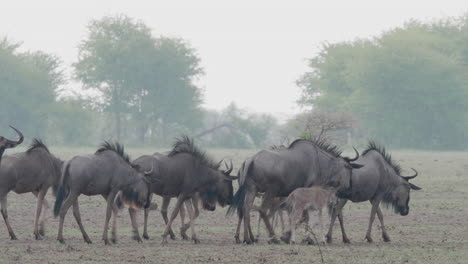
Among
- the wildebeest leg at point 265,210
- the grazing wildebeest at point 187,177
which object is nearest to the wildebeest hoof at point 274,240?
the wildebeest leg at point 265,210

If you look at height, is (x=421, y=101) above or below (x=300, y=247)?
above

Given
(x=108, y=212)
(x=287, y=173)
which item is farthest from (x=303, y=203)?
(x=108, y=212)

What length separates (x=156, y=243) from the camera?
16.3 metres

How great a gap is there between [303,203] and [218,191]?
6.03 feet

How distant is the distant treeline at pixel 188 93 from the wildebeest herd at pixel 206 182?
188 ft

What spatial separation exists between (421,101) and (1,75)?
102 feet

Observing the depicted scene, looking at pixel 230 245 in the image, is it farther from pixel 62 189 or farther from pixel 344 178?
pixel 62 189

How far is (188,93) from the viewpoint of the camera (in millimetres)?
84688

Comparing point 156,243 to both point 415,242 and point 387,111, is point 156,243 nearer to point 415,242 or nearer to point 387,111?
point 415,242

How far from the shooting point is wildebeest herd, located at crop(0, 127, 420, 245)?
1600 centimetres

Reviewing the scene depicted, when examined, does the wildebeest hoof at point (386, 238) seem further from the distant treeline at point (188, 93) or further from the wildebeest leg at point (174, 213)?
the distant treeline at point (188, 93)

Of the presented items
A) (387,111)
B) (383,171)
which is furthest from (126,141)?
(383,171)

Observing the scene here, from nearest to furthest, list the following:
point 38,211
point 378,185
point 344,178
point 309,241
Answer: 1. point 309,241
2. point 38,211
3. point 344,178
4. point 378,185

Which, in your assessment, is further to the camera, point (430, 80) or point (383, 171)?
point (430, 80)
